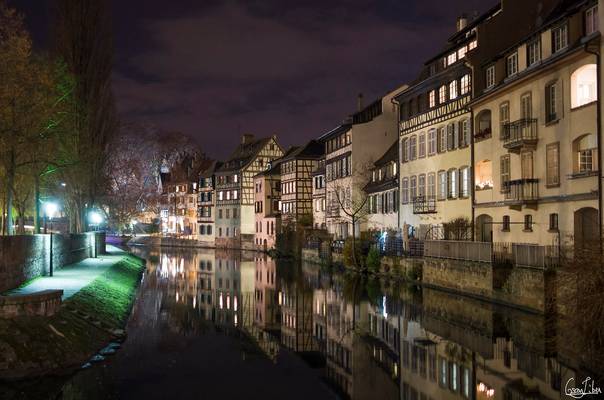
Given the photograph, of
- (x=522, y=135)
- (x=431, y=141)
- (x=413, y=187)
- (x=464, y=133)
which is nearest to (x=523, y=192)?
(x=522, y=135)

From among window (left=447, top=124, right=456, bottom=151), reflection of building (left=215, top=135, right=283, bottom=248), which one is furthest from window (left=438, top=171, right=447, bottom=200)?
reflection of building (left=215, top=135, right=283, bottom=248)

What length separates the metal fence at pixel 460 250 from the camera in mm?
27302

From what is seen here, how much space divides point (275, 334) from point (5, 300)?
977 centimetres

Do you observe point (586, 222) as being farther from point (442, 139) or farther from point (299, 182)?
point (299, 182)

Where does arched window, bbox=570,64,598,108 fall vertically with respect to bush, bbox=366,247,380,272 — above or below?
above

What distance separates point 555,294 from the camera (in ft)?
71.7

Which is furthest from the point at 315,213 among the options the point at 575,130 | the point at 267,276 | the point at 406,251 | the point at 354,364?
the point at 354,364

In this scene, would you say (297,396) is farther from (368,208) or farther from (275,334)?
(368,208)

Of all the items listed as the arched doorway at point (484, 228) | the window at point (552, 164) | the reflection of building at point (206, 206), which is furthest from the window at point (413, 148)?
the reflection of building at point (206, 206)

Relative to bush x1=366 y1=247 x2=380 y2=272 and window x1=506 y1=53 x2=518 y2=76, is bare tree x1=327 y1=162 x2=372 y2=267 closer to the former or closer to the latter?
bush x1=366 y1=247 x2=380 y2=272

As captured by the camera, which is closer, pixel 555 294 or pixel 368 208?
pixel 555 294

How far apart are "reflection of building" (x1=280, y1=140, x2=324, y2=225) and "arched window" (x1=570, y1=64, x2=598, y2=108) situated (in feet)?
150

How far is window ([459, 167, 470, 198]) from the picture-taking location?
34688mm

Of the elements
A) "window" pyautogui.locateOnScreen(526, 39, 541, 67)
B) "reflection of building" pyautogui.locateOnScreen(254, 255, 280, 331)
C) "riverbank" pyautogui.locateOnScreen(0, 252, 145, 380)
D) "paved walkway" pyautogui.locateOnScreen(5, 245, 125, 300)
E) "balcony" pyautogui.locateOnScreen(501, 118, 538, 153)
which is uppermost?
"window" pyautogui.locateOnScreen(526, 39, 541, 67)
